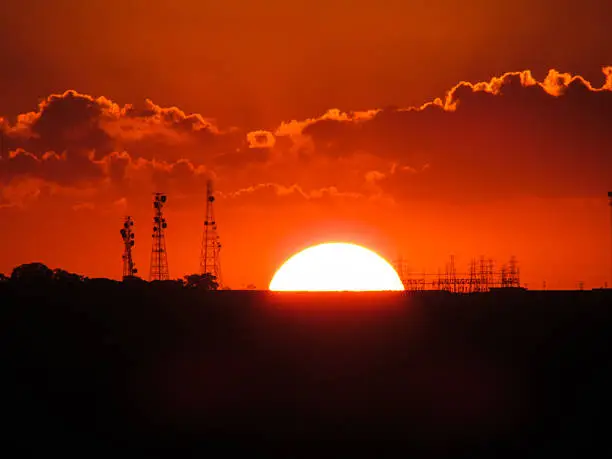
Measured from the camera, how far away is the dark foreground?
69562 mm

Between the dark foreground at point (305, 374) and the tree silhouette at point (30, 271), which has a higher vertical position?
the tree silhouette at point (30, 271)

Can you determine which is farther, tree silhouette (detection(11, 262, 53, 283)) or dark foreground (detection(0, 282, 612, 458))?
tree silhouette (detection(11, 262, 53, 283))

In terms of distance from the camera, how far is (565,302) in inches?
3937


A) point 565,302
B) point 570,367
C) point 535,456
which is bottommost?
point 535,456

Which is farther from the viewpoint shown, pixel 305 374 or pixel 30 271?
pixel 30 271

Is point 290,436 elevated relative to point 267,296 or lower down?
lower down

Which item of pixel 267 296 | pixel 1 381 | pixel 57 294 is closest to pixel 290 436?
pixel 1 381

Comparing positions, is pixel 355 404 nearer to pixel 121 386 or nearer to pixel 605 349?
pixel 121 386

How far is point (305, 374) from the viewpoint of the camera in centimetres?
8381

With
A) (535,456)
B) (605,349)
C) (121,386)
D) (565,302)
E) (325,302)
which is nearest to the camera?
(535,456)

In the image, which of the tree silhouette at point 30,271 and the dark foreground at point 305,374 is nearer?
the dark foreground at point 305,374

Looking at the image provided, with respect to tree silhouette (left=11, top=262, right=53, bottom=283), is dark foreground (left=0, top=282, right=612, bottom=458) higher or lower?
lower

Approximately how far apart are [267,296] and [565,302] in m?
33.2

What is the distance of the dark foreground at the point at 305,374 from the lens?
6956cm
